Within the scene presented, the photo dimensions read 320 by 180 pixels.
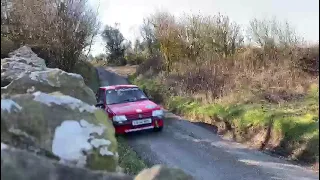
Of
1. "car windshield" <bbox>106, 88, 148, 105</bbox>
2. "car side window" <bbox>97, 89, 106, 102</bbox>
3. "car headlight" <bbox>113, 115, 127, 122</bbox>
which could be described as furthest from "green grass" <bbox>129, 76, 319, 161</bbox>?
"car side window" <bbox>97, 89, 106, 102</bbox>

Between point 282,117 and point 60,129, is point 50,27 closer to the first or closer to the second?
point 282,117

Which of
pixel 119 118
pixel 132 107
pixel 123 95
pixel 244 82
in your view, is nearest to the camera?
pixel 119 118

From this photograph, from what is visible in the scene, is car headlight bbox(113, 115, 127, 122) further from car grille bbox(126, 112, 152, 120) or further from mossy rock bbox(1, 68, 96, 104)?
mossy rock bbox(1, 68, 96, 104)

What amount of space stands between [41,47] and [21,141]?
17.4m

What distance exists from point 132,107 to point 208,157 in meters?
3.49

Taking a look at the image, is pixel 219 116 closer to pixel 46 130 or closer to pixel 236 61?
pixel 236 61

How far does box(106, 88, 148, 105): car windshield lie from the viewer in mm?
13969

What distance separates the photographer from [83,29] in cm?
2228

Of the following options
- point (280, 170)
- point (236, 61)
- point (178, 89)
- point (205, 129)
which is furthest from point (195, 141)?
point (178, 89)

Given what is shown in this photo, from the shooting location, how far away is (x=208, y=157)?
1045 centimetres

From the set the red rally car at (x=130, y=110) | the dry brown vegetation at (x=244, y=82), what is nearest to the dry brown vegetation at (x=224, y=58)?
the dry brown vegetation at (x=244, y=82)

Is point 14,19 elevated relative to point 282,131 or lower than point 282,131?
elevated

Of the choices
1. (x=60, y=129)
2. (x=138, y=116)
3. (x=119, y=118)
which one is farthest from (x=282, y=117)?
(x=60, y=129)

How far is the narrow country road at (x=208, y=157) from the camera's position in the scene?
28.7 feet
